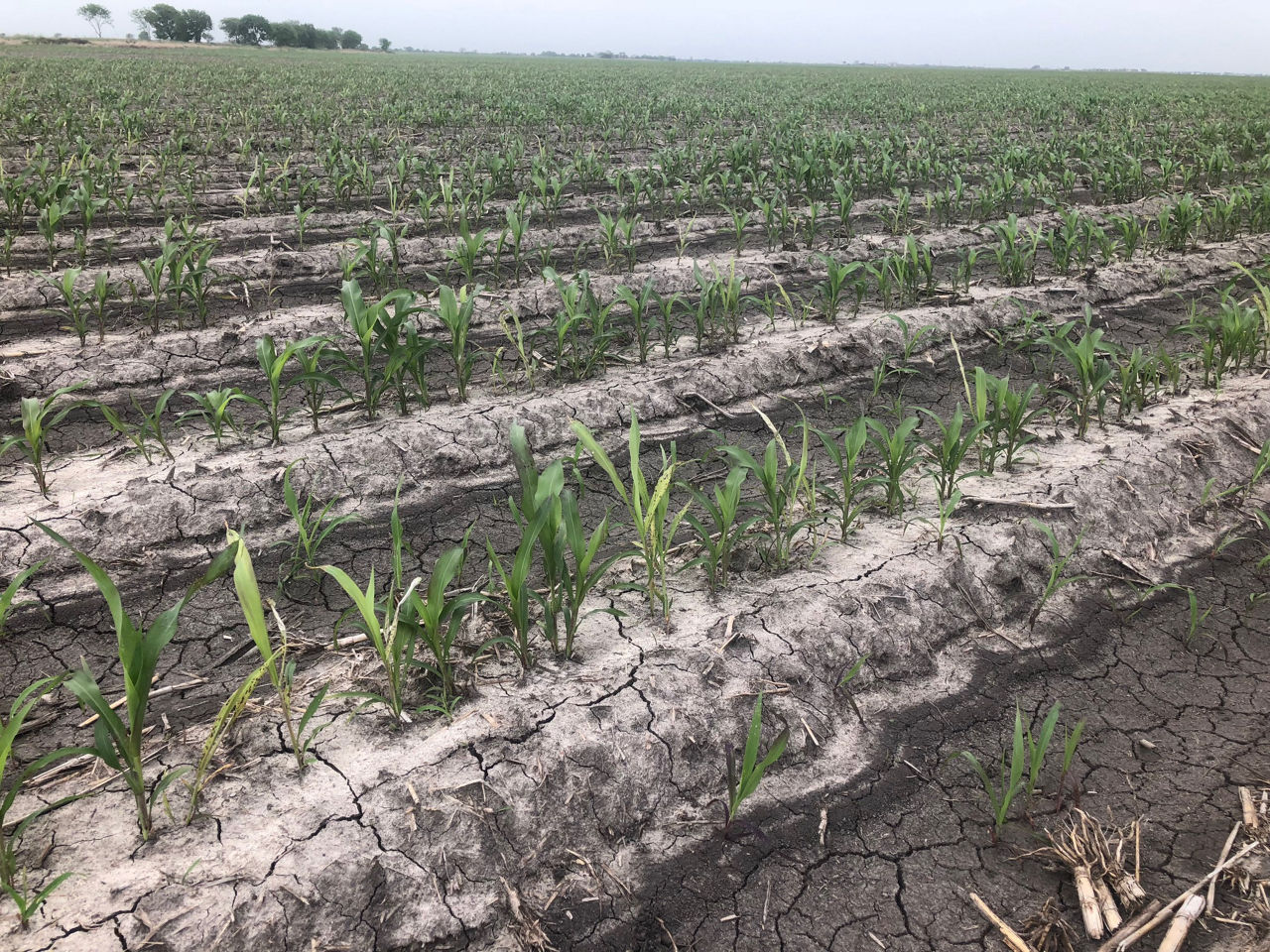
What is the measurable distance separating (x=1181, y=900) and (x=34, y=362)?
5.08 metres

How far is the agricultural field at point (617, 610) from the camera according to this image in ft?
5.75

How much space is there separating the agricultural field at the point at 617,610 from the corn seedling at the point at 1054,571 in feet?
0.10

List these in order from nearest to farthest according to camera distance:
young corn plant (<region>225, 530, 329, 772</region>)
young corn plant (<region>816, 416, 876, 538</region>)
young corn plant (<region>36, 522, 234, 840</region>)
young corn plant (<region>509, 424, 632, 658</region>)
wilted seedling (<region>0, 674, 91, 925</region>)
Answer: wilted seedling (<region>0, 674, 91, 925</region>) < young corn plant (<region>36, 522, 234, 840</region>) < young corn plant (<region>225, 530, 329, 772</region>) < young corn plant (<region>509, 424, 632, 658</region>) < young corn plant (<region>816, 416, 876, 538</region>)

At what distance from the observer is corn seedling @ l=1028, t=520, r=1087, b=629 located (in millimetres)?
2650

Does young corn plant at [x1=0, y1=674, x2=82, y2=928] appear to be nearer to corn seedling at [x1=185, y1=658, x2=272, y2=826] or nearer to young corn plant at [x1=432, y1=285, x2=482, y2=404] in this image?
corn seedling at [x1=185, y1=658, x2=272, y2=826]

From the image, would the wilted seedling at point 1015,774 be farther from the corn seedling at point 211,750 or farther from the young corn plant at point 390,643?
the corn seedling at point 211,750

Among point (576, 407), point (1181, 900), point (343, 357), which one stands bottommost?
point (1181, 900)

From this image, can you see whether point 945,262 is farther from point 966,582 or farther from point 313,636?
point 313,636

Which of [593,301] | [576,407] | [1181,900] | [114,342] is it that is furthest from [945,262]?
[114,342]

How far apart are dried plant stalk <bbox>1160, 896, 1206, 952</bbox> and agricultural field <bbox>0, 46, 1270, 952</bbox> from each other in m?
0.02

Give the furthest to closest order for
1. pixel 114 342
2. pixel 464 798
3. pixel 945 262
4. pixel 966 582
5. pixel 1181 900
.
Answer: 1. pixel 945 262
2. pixel 114 342
3. pixel 966 582
4. pixel 464 798
5. pixel 1181 900

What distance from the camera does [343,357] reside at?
11.7ft

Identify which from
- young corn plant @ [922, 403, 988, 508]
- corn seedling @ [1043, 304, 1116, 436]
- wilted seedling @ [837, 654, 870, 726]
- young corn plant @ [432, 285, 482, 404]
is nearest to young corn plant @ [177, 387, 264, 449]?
young corn plant @ [432, 285, 482, 404]

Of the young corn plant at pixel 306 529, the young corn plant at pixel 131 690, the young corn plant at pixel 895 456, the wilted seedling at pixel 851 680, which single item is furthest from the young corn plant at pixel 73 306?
the wilted seedling at pixel 851 680
